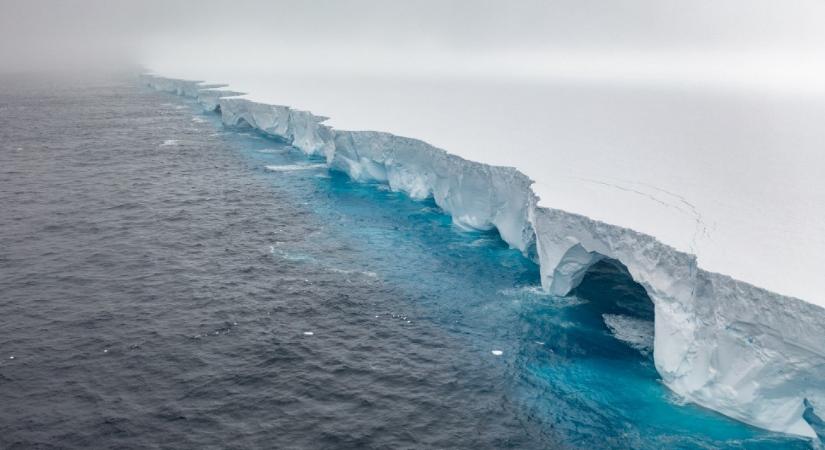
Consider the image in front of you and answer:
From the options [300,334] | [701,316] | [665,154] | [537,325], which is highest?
[665,154]

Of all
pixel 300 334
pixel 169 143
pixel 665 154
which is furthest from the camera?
pixel 169 143

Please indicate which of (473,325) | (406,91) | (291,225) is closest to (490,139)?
(291,225)

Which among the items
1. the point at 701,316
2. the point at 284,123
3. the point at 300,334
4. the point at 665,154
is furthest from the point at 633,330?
the point at 284,123

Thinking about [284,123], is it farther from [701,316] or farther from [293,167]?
[701,316]

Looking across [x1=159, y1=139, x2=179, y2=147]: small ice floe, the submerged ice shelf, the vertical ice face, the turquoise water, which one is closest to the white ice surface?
the submerged ice shelf

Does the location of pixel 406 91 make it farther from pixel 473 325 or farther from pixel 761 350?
pixel 761 350

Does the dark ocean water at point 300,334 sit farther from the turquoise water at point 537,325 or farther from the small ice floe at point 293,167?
the small ice floe at point 293,167

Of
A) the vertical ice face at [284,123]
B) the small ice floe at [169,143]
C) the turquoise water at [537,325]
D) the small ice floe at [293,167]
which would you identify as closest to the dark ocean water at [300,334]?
the turquoise water at [537,325]
